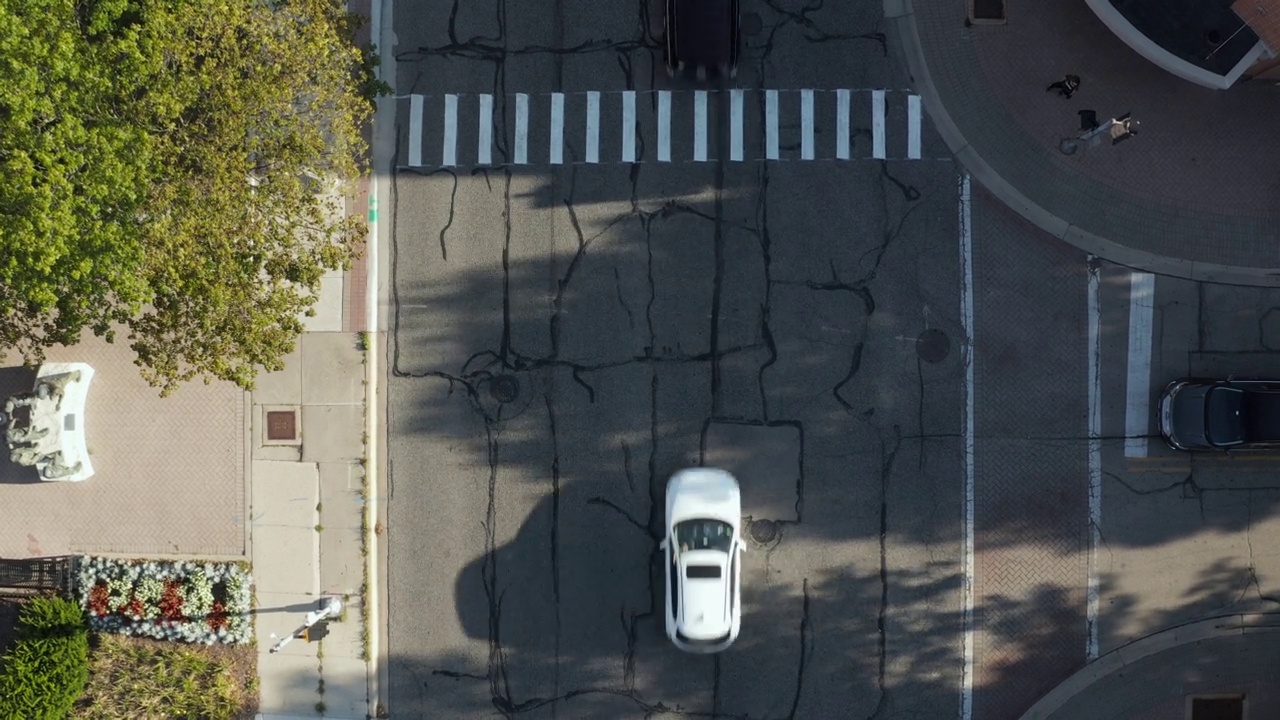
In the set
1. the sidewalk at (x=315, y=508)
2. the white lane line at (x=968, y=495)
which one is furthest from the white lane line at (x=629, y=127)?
the white lane line at (x=968, y=495)

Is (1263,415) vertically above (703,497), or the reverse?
(1263,415)

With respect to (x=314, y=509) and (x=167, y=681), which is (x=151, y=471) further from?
(x=167, y=681)

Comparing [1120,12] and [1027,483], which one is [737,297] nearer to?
[1027,483]

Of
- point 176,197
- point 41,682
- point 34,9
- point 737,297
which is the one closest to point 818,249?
point 737,297

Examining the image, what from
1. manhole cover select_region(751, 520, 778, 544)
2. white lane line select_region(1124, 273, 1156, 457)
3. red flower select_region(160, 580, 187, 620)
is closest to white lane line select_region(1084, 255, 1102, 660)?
white lane line select_region(1124, 273, 1156, 457)

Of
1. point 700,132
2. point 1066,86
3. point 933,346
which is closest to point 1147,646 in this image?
point 933,346

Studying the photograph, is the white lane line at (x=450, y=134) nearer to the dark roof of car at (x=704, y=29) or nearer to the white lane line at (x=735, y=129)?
the dark roof of car at (x=704, y=29)
